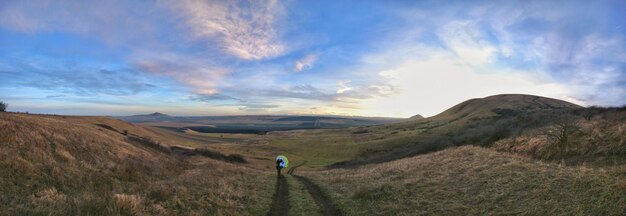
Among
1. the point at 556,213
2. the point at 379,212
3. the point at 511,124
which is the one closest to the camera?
the point at 556,213

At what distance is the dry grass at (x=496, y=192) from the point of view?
A: 11.7 meters

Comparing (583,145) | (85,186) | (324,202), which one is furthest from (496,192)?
(85,186)

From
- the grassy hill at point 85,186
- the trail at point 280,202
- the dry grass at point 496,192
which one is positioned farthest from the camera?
the trail at point 280,202

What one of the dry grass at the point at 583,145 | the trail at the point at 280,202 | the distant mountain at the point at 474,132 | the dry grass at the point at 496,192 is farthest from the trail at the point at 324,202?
the distant mountain at the point at 474,132

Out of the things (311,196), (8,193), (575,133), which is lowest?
(311,196)

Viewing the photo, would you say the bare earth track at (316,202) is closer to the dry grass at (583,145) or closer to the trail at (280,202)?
the trail at (280,202)

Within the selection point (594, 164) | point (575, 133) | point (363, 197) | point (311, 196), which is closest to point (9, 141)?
point (311, 196)

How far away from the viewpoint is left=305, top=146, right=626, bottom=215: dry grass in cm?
1168

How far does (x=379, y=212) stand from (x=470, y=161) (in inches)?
505

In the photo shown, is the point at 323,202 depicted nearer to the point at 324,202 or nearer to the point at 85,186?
the point at 324,202

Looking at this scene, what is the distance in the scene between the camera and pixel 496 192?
15383 millimetres

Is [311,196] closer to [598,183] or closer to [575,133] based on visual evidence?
[598,183]

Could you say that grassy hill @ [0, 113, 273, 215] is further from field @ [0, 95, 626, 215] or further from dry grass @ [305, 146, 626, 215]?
dry grass @ [305, 146, 626, 215]

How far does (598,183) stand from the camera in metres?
12.5
